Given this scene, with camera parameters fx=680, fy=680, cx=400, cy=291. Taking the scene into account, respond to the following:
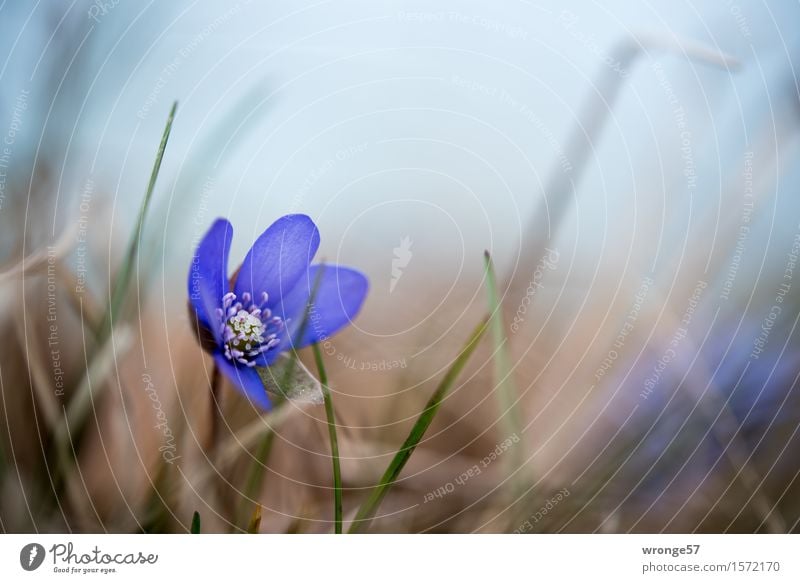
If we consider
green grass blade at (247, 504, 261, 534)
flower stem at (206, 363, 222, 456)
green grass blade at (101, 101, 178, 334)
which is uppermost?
green grass blade at (101, 101, 178, 334)

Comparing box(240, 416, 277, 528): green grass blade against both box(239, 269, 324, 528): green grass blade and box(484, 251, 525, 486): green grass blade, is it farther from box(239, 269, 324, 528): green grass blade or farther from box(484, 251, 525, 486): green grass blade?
box(484, 251, 525, 486): green grass blade

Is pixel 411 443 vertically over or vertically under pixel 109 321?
under

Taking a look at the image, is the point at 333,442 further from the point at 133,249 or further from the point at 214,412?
the point at 133,249

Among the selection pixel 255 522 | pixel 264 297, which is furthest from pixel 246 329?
pixel 255 522

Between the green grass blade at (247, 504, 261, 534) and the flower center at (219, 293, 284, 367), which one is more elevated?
the flower center at (219, 293, 284, 367)

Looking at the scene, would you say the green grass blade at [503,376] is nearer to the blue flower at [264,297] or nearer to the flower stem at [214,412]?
the blue flower at [264,297]

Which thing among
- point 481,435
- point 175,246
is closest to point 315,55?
point 175,246

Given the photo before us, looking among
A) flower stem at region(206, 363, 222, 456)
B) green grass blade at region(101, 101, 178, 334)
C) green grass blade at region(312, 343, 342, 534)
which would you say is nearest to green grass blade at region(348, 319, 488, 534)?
green grass blade at region(312, 343, 342, 534)
